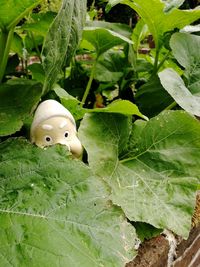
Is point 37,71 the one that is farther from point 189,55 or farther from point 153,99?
point 189,55

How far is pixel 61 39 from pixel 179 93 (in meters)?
0.34

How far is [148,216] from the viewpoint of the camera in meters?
0.93

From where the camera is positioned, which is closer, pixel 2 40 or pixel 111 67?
pixel 2 40

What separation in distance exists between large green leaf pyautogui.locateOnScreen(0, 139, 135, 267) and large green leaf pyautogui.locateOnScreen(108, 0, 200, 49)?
1.73 ft

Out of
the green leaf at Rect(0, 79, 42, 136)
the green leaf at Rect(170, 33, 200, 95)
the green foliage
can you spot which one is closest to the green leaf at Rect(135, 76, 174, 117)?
the green foliage

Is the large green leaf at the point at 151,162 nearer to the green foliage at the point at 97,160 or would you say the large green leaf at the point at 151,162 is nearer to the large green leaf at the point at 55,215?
the green foliage at the point at 97,160

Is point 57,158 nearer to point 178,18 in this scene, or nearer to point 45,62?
point 45,62

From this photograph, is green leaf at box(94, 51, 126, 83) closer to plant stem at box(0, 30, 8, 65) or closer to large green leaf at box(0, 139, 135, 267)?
plant stem at box(0, 30, 8, 65)

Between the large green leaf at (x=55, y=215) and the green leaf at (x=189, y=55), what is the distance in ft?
1.74

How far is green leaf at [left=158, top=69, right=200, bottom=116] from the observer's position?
1.03m

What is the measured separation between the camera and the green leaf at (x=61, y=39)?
0.86 m

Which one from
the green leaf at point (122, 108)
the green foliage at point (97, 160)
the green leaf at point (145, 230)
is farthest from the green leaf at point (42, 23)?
the green leaf at point (145, 230)

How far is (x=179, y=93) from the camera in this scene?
108 cm

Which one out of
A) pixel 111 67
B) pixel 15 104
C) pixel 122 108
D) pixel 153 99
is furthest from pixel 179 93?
pixel 111 67
